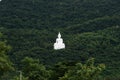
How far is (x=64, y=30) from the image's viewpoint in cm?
6788

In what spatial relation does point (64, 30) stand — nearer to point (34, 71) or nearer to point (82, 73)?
point (34, 71)

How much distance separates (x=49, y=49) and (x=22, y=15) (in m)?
23.5

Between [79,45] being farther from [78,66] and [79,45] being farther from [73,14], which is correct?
[78,66]

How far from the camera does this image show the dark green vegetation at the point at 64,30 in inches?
1977

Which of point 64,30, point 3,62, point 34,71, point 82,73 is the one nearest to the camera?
point 82,73

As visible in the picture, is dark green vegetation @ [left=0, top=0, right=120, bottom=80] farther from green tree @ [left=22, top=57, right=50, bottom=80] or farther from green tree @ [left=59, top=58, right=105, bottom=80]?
green tree @ [left=59, top=58, right=105, bottom=80]

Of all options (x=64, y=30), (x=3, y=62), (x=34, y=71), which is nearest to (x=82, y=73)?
(x=34, y=71)

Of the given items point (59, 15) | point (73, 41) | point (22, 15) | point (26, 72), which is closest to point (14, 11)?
point (22, 15)

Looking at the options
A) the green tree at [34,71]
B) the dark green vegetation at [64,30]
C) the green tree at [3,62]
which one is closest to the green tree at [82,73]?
the green tree at [34,71]

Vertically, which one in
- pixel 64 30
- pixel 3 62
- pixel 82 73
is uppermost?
pixel 64 30

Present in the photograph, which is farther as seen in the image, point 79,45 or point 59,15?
point 59,15

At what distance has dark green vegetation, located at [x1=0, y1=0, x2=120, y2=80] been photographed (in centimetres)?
5022

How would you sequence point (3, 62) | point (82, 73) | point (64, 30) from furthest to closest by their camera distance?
point (64, 30)
point (3, 62)
point (82, 73)

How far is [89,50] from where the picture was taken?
52.7m
